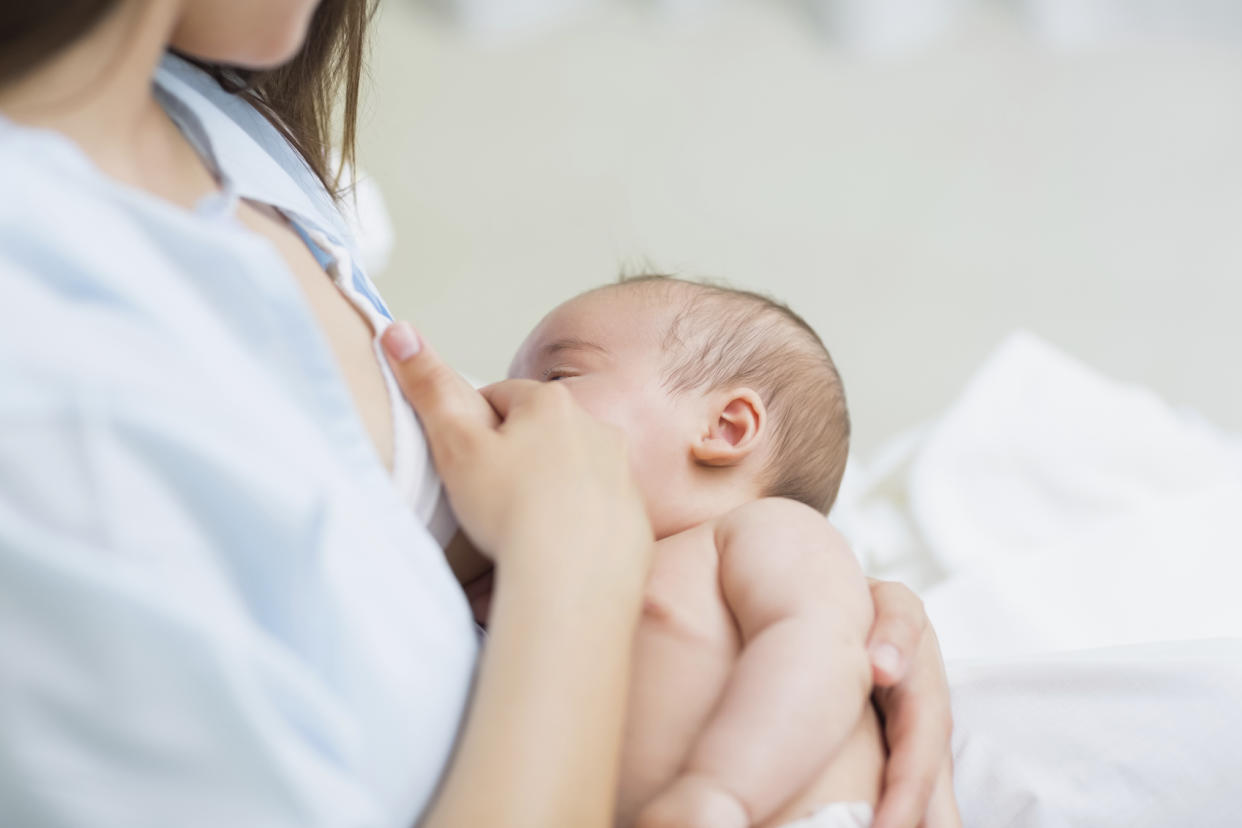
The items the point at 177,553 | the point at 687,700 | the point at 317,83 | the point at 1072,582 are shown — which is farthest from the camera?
the point at 1072,582

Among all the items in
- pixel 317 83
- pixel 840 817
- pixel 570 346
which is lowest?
pixel 840 817

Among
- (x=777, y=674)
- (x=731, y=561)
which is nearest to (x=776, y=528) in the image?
(x=731, y=561)

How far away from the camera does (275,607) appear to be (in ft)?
1.90

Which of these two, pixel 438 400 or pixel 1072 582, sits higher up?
Result: pixel 438 400

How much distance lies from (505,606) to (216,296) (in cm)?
22

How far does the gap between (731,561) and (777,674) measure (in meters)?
0.13

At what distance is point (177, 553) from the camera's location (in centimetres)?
54

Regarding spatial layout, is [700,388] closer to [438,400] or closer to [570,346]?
[570,346]

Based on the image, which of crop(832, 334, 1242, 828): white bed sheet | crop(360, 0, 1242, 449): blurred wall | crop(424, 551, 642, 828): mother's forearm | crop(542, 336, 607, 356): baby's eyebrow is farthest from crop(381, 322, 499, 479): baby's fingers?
crop(360, 0, 1242, 449): blurred wall

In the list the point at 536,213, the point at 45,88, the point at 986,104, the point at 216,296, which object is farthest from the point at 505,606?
the point at 986,104

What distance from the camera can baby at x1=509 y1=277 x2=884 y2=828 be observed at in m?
0.71

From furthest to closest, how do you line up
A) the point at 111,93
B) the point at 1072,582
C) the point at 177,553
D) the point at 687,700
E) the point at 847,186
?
1. the point at 847,186
2. the point at 1072,582
3. the point at 687,700
4. the point at 111,93
5. the point at 177,553

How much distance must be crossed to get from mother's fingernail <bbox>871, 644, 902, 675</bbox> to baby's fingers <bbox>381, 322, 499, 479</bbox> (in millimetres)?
291

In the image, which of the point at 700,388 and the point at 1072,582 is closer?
the point at 700,388
